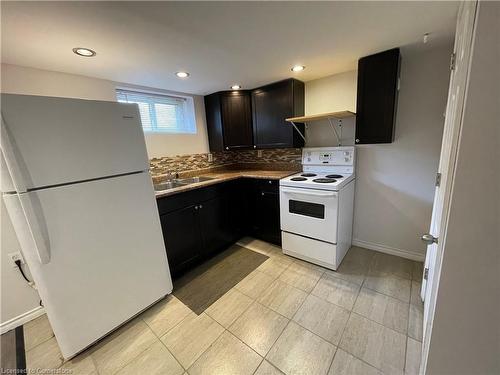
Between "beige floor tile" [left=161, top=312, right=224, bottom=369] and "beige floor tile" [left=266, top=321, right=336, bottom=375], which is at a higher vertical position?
"beige floor tile" [left=161, top=312, right=224, bottom=369]

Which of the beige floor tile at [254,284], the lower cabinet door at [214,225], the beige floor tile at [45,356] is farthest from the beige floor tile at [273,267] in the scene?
the beige floor tile at [45,356]

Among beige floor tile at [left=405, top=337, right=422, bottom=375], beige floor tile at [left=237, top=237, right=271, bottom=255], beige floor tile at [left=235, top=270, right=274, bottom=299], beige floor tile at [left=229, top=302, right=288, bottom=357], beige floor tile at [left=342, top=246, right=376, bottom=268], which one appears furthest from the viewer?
beige floor tile at [left=237, top=237, right=271, bottom=255]

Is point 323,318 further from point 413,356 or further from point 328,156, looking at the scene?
point 328,156

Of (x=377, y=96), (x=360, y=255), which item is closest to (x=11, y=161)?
(x=377, y=96)

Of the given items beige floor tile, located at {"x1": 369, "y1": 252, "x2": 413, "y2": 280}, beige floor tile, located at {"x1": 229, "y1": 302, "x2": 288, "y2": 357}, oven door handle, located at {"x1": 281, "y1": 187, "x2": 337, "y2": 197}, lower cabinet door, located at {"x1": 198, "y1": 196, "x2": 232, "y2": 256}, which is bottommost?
beige floor tile, located at {"x1": 229, "y1": 302, "x2": 288, "y2": 357}

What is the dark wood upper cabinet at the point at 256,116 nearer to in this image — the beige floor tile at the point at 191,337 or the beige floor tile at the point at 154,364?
the beige floor tile at the point at 191,337

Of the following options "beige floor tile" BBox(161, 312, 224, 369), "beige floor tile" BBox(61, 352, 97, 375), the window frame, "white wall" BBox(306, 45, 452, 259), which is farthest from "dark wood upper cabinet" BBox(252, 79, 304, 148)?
"beige floor tile" BBox(61, 352, 97, 375)

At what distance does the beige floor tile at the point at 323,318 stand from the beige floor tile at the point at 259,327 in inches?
6.4

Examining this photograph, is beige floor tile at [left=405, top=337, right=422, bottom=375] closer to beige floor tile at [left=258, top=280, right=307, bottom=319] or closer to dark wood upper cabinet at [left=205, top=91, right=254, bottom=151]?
beige floor tile at [left=258, top=280, right=307, bottom=319]

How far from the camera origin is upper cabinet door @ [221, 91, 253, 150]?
2.77 meters

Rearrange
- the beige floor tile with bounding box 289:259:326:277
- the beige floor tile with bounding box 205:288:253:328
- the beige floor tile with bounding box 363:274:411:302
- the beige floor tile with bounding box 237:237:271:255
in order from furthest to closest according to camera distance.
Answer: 1. the beige floor tile with bounding box 237:237:271:255
2. the beige floor tile with bounding box 289:259:326:277
3. the beige floor tile with bounding box 363:274:411:302
4. the beige floor tile with bounding box 205:288:253:328

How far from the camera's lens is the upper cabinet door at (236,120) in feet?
9.09

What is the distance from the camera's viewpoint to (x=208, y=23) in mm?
1209

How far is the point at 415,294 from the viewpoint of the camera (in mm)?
1710
